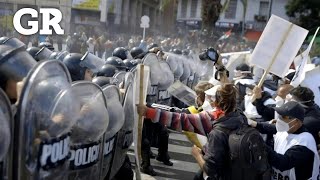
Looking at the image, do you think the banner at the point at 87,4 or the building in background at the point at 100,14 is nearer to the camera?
the building in background at the point at 100,14

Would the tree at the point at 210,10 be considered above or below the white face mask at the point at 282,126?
above

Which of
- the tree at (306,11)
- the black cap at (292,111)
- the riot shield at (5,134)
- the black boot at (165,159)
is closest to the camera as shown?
the riot shield at (5,134)

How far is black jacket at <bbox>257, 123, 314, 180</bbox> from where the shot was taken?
4012 mm

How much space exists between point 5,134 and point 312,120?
3.31 m

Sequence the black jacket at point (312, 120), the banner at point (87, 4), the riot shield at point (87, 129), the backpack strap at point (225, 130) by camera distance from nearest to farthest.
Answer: the riot shield at point (87, 129)
the backpack strap at point (225, 130)
the black jacket at point (312, 120)
the banner at point (87, 4)

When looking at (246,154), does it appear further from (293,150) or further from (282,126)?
(282,126)

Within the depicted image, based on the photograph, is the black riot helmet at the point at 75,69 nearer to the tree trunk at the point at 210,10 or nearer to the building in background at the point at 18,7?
the building in background at the point at 18,7

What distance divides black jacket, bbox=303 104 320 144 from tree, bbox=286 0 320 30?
4949cm

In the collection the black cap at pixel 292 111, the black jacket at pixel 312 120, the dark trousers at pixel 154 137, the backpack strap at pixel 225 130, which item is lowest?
the dark trousers at pixel 154 137

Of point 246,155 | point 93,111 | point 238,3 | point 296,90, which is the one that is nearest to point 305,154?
point 246,155

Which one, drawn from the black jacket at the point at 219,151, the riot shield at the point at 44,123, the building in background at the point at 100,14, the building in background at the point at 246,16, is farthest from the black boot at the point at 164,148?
the building in background at the point at 246,16

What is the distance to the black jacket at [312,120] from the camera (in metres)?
4.98

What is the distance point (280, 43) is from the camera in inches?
210

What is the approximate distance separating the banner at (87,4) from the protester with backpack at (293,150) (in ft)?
143
